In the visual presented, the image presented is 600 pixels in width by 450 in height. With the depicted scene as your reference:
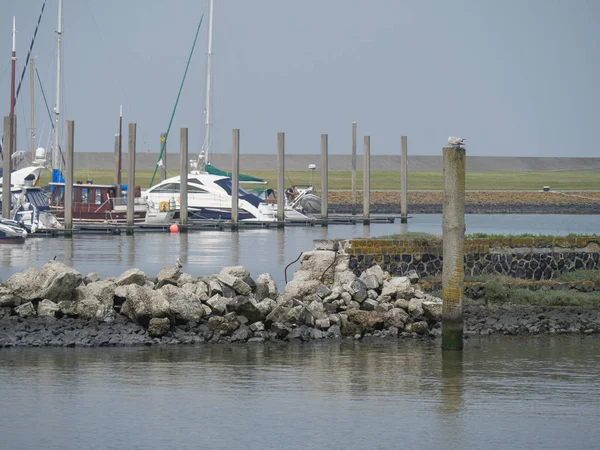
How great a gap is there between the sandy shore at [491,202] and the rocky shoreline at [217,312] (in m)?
61.8

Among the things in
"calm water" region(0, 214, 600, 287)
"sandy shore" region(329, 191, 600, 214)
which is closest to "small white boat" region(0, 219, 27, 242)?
"calm water" region(0, 214, 600, 287)

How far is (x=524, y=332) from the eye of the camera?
2433 centimetres

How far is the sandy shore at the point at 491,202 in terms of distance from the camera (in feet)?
298

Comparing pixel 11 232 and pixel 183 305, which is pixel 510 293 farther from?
pixel 11 232

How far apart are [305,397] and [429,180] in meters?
106

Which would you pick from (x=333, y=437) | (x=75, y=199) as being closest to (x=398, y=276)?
(x=333, y=437)

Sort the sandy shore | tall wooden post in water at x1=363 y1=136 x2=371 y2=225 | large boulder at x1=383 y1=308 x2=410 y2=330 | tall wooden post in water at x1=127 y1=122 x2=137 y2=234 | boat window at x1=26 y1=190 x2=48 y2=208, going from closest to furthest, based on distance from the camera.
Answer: large boulder at x1=383 y1=308 x2=410 y2=330 → tall wooden post in water at x1=127 y1=122 x2=137 y2=234 → boat window at x1=26 y1=190 x2=48 y2=208 → tall wooden post in water at x1=363 y1=136 x2=371 y2=225 → the sandy shore

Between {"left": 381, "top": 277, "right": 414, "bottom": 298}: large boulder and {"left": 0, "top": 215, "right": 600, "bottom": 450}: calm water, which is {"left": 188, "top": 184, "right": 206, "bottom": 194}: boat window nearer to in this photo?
{"left": 381, "top": 277, "right": 414, "bottom": 298}: large boulder

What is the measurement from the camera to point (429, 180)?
404ft

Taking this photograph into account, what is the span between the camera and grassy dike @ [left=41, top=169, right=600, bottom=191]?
11181cm

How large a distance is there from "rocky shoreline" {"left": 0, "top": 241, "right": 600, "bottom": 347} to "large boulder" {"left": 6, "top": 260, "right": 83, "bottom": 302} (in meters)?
0.02

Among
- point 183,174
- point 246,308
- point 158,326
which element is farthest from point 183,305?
point 183,174

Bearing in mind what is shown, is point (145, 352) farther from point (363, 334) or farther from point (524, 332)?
point (524, 332)

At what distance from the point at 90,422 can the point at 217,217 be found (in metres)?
44.9
